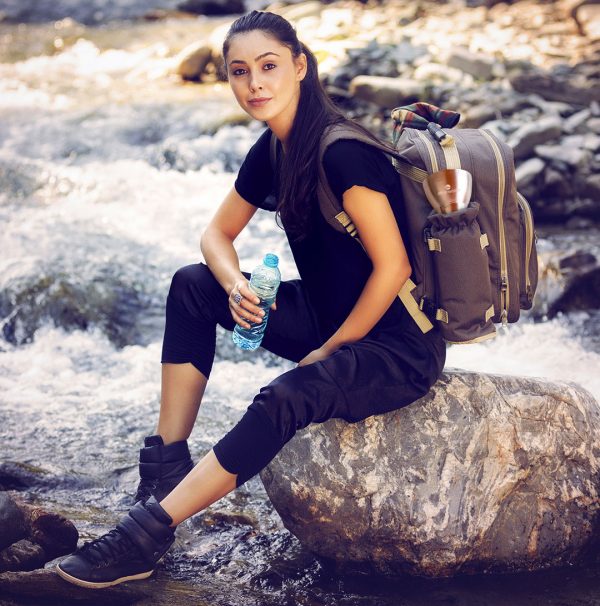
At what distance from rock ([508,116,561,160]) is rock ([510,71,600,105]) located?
3.78 ft

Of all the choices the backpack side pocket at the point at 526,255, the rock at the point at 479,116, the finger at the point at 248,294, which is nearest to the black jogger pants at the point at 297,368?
the finger at the point at 248,294

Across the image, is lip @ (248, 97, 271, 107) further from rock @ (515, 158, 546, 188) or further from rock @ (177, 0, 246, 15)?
rock @ (177, 0, 246, 15)

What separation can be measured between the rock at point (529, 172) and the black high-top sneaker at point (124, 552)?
19.2ft

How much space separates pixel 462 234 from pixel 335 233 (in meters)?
0.50

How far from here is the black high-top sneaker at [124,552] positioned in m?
2.91

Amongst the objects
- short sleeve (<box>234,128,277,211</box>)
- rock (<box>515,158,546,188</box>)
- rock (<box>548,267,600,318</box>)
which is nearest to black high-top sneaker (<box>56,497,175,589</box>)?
short sleeve (<box>234,128,277,211</box>)

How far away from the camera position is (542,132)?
8398 mm

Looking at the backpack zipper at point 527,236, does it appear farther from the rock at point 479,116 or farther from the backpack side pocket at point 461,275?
the rock at point 479,116

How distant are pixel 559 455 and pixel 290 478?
1084 mm

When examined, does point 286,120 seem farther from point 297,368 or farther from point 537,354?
point 537,354

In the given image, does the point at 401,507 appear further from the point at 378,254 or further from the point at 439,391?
the point at 378,254

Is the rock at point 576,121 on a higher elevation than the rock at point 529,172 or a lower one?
higher

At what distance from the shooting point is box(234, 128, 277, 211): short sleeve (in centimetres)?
348

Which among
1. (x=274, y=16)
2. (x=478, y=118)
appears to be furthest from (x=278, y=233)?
(x=274, y=16)
